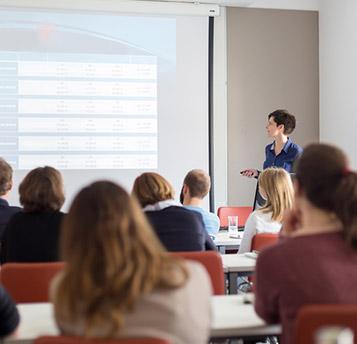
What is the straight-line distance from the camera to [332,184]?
175 cm

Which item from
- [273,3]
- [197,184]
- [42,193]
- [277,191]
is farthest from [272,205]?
[273,3]

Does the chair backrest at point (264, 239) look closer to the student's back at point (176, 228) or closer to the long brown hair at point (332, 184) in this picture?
the student's back at point (176, 228)

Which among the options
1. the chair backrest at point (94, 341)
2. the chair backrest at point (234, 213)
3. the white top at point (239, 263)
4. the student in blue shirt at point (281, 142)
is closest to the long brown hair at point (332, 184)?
the chair backrest at point (94, 341)

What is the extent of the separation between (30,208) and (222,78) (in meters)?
4.03

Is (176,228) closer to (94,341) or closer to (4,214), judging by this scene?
(4,214)

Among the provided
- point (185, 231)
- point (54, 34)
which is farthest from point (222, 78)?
point (185, 231)

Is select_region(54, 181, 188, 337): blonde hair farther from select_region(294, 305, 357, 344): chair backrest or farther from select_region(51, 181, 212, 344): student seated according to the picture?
select_region(294, 305, 357, 344): chair backrest

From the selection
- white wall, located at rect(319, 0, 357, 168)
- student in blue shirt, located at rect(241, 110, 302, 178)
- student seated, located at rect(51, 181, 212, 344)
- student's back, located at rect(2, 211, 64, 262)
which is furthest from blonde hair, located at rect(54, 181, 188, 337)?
white wall, located at rect(319, 0, 357, 168)

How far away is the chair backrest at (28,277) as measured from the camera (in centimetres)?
229

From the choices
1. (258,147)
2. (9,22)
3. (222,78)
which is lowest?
(258,147)

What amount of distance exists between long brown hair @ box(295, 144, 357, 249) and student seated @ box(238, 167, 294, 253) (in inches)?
67.6

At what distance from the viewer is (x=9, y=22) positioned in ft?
19.2

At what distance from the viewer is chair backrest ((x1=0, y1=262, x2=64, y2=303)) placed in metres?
2.29

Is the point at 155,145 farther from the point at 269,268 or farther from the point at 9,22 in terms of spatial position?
the point at 269,268
